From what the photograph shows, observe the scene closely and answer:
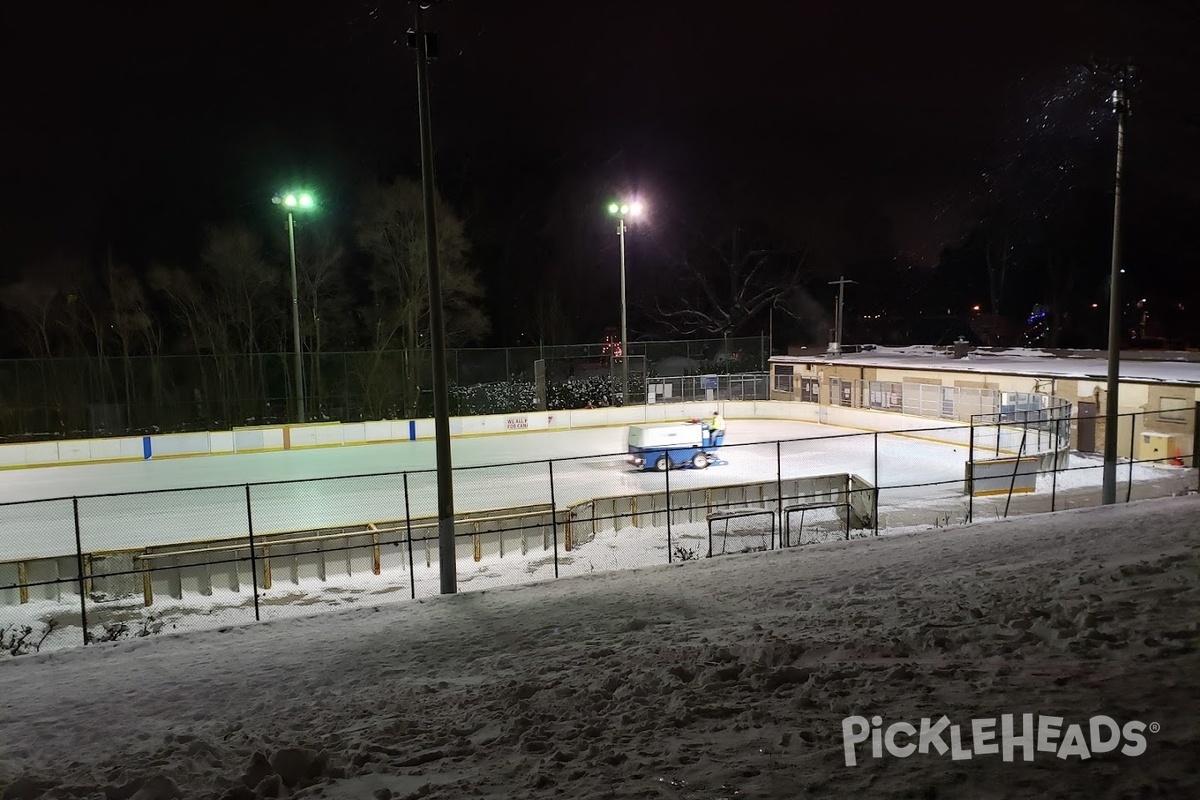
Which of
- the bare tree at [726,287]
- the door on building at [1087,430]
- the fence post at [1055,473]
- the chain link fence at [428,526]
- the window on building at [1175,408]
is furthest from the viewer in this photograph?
the bare tree at [726,287]

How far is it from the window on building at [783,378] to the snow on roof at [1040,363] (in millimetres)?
491

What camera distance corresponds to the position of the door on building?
28.0 m

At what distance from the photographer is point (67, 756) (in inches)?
217

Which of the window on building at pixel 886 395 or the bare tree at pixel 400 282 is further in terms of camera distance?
the bare tree at pixel 400 282

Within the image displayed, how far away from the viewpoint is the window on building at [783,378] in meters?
45.2

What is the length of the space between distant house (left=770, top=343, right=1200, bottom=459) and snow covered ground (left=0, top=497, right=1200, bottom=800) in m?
14.0

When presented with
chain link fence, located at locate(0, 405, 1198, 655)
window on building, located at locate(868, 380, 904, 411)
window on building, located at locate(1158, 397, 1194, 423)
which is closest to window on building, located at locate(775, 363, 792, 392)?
window on building, located at locate(868, 380, 904, 411)

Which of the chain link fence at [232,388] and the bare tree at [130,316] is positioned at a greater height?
the bare tree at [130,316]

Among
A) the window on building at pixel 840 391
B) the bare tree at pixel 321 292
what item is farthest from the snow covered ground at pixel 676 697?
the bare tree at pixel 321 292

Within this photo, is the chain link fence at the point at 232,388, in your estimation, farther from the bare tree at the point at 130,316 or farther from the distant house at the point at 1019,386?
the distant house at the point at 1019,386

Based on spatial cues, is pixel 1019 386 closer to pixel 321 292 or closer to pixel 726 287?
pixel 321 292

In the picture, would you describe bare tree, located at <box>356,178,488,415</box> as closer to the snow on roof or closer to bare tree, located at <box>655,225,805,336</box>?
the snow on roof

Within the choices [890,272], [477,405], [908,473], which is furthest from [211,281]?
[890,272]

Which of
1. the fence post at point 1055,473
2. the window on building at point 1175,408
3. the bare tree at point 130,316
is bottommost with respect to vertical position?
the fence post at point 1055,473
